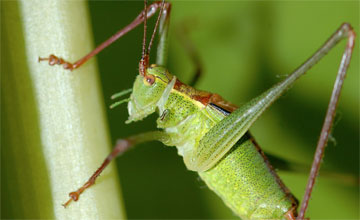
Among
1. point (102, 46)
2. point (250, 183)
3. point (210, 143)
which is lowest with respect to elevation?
point (250, 183)

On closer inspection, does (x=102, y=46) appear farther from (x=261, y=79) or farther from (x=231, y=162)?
(x=261, y=79)

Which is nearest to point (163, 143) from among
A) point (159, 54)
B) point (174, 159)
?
point (174, 159)

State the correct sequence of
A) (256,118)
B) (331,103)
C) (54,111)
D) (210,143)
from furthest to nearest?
1. (210,143)
2. (256,118)
3. (331,103)
4. (54,111)

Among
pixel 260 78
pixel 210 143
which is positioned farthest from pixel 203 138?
pixel 260 78

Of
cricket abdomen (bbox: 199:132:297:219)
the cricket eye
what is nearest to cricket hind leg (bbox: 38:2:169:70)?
the cricket eye

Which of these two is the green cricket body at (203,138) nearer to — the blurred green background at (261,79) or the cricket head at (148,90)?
the cricket head at (148,90)

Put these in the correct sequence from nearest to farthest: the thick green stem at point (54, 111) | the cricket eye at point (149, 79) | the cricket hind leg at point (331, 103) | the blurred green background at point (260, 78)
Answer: the thick green stem at point (54, 111) < the cricket hind leg at point (331, 103) < the cricket eye at point (149, 79) < the blurred green background at point (260, 78)

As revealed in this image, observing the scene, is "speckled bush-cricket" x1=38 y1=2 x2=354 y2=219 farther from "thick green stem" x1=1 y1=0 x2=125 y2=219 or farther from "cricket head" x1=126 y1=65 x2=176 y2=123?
"thick green stem" x1=1 y1=0 x2=125 y2=219

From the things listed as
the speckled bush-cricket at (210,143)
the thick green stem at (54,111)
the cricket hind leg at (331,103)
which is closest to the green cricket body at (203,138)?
the speckled bush-cricket at (210,143)
